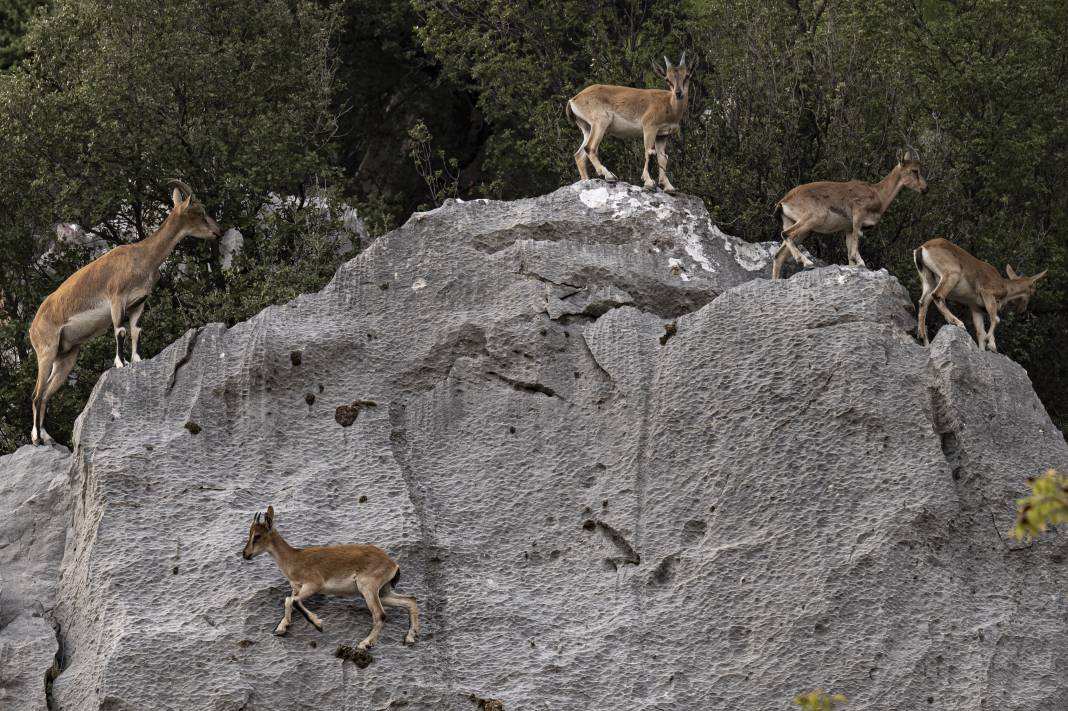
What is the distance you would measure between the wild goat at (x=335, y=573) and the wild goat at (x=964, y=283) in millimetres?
6626

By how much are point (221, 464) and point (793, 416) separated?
18.1 ft

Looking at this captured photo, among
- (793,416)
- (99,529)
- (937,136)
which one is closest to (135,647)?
(99,529)

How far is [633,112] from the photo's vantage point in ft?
62.3

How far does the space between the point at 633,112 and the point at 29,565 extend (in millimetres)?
8759

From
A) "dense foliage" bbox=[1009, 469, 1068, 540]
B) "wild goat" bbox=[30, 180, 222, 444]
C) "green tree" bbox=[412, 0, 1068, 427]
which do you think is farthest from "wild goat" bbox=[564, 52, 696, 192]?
"dense foliage" bbox=[1009, 469, 1068, 540]

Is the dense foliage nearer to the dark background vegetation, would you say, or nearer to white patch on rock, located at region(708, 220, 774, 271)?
white patch on rock, located at region(708, 220, 774, 271)

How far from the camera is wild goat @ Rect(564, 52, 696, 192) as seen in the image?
61.9 feet

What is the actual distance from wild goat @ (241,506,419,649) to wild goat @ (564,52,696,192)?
6.83m

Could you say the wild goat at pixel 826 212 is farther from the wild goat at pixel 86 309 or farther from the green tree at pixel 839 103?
the wild goat at pixel 86 309

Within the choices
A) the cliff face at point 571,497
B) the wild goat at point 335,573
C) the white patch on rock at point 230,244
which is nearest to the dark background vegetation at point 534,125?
the white patch on rock at point 230,244

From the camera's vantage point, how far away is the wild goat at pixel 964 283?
1684cm

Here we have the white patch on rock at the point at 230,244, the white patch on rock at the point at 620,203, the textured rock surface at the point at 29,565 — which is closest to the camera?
the textured rock surface at the point at 29,565

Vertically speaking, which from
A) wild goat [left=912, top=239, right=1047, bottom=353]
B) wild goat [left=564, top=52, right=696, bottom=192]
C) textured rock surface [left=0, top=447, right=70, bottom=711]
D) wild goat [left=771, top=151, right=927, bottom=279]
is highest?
wild goat [left=564, top=52, right=696, bottom=192]

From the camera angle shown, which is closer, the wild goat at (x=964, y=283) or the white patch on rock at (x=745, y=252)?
the wild goat at (x=964, y=283)
